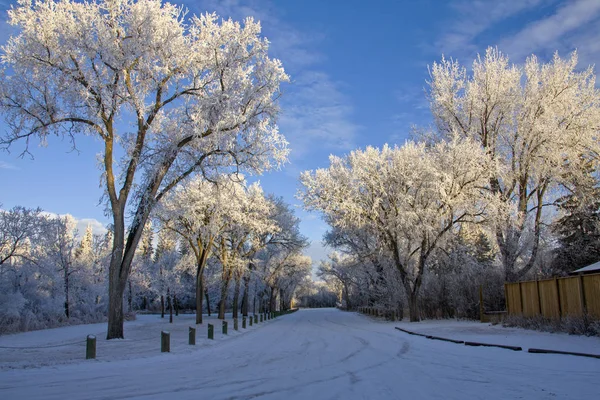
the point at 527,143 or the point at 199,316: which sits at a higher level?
the point at 527,143

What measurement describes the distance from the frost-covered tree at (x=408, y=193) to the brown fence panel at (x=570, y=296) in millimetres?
10437

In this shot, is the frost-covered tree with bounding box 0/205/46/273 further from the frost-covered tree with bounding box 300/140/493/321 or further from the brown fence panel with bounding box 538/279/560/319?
the brown fence panel with bounding box 538/279/560/319

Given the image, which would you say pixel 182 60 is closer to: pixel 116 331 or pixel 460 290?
pixel 116 331

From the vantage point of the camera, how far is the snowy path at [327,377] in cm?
656

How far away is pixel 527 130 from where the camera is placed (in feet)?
83.0

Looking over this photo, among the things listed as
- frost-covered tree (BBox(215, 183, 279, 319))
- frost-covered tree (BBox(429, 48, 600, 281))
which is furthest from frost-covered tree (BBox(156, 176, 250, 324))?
frost-covered tree (BBox(429, 48, 600, 281))

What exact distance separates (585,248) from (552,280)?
40.3 ft

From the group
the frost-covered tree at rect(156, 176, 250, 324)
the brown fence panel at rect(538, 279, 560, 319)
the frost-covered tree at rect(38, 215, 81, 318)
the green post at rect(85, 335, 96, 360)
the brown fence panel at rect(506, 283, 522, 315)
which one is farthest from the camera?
the frost-covered tree at rect(38, 215, 81, 318)

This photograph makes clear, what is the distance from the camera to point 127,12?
16562 millimetres

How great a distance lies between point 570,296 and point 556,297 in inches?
39.2

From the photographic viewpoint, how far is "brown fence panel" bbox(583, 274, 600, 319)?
45.1 feet

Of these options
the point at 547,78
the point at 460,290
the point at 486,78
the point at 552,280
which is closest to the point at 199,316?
the point at 460,290

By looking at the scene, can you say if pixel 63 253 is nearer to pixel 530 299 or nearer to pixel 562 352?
pixel 530 299

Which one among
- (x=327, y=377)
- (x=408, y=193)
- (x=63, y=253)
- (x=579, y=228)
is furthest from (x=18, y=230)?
(x=579, y=228)
